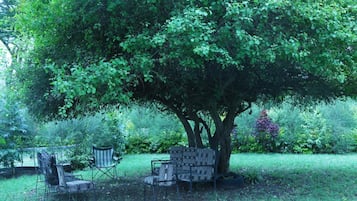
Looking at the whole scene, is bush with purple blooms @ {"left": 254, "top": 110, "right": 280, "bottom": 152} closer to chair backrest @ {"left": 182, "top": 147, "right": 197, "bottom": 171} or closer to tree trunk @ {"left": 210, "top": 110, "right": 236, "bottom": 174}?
tree trunk @ {"left": 210, "top": 110, "right": 236, "bottom": 174}

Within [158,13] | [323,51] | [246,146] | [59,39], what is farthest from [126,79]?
[246,146]

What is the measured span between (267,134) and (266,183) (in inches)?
240

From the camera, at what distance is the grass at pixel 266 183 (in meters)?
6.57

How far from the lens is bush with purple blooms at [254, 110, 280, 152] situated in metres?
13.5

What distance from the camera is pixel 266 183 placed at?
7.70m

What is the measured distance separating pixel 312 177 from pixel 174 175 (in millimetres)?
3312

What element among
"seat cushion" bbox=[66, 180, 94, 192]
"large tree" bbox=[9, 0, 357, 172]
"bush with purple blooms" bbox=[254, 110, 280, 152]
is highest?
"large tree" bbox=[9, 0, 357, 172]

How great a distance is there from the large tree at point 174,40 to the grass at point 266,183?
1.89m

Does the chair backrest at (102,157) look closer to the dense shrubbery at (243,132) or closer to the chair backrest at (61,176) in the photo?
the chair backrest at (61,176)

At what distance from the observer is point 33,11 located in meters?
5.17

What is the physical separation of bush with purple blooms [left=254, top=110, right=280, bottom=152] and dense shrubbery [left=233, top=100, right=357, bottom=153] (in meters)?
0.03

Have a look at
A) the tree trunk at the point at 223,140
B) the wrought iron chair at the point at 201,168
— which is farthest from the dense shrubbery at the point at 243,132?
the wrought iron chair at the point at 201,168

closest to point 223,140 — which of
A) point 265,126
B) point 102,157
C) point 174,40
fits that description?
point 102,157

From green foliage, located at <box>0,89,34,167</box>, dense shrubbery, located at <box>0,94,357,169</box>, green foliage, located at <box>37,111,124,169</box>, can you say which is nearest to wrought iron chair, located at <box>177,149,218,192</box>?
dense shrubbery, located at <box>0,94,357,169</box>
